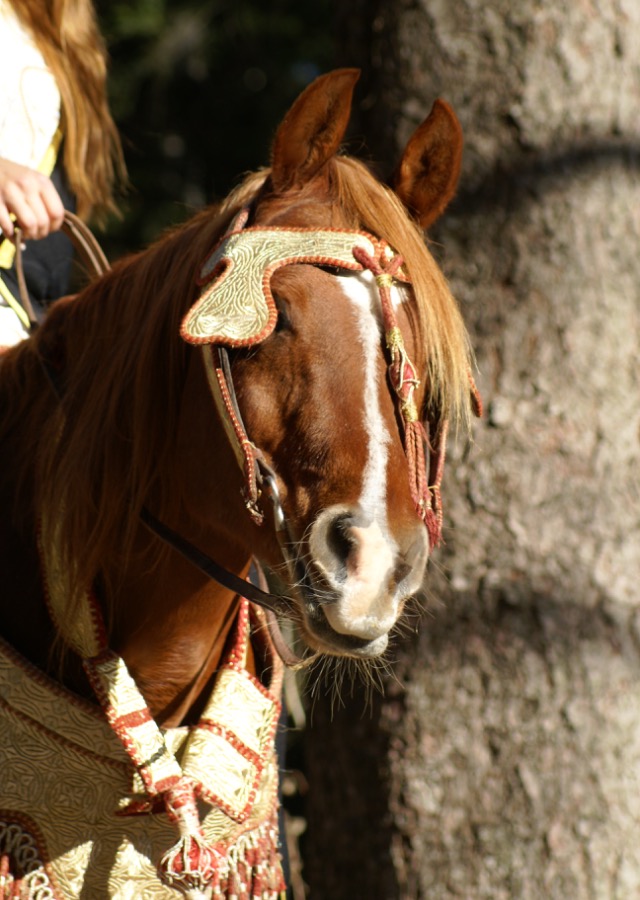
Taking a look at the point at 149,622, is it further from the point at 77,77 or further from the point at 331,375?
the point at 77,77

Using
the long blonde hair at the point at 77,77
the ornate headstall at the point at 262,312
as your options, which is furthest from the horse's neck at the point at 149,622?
the long blonde hair at the point at 77,77

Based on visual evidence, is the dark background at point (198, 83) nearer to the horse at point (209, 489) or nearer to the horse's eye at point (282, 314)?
the horse at point (209, 489)

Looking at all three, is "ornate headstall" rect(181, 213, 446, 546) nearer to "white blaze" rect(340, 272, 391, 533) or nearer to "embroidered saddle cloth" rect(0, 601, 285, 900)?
"white blaze" rect(340, 272, 391, 533)

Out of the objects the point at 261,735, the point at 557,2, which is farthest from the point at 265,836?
the point at 557,2

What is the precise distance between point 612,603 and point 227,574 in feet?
4.12

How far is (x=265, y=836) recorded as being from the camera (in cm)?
202

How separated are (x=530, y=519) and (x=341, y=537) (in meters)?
1.23

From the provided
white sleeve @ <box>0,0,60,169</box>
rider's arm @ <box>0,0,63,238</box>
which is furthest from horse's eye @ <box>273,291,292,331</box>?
white sleeve @ <box>0,0,60,169</box>

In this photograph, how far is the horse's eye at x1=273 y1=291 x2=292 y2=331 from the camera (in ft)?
5.29

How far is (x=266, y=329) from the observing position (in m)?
1.57

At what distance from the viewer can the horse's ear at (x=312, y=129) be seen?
1.71 metres

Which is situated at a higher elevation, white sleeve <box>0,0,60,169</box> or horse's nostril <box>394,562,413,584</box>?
white sleeve <box>0,0,60,169</box>

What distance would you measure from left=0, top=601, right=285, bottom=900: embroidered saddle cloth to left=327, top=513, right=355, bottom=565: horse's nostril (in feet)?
1.68

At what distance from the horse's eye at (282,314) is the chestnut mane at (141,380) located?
0.63ft
